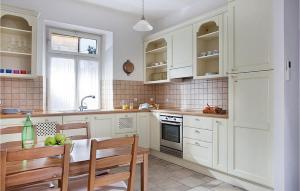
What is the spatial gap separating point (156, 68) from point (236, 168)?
280 centimetres

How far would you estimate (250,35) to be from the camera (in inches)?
97.7

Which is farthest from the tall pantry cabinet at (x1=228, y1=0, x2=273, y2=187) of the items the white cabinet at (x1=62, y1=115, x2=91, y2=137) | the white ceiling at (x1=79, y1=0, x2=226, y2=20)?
the white cabinet at (x1=62, y1=115, x2=91, y2=137)

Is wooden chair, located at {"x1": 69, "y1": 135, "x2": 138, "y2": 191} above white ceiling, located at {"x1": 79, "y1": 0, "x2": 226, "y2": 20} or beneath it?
beneath

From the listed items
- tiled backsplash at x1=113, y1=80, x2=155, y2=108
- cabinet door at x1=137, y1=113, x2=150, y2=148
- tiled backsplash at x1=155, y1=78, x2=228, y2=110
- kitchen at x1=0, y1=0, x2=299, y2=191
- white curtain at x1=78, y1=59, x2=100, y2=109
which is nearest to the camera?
kitchen at x1=0, y1=0, x2=299, y2=191

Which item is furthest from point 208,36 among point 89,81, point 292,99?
point 89,81

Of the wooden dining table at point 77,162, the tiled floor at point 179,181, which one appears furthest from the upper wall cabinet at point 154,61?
the wooden dining table at point 77,162

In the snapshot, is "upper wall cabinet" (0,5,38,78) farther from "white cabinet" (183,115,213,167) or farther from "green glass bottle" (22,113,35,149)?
"white cabinet" (183,115,213,167)

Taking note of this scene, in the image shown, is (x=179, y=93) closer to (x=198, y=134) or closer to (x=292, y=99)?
(x=198, y=134)

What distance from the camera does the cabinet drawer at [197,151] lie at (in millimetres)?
2963

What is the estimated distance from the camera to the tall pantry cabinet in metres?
2.31

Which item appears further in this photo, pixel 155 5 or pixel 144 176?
pixel 155 5

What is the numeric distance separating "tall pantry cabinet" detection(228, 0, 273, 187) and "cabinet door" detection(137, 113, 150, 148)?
178cm

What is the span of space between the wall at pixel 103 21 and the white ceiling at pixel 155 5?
182mm

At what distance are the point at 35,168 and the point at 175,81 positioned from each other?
320 centimetres
